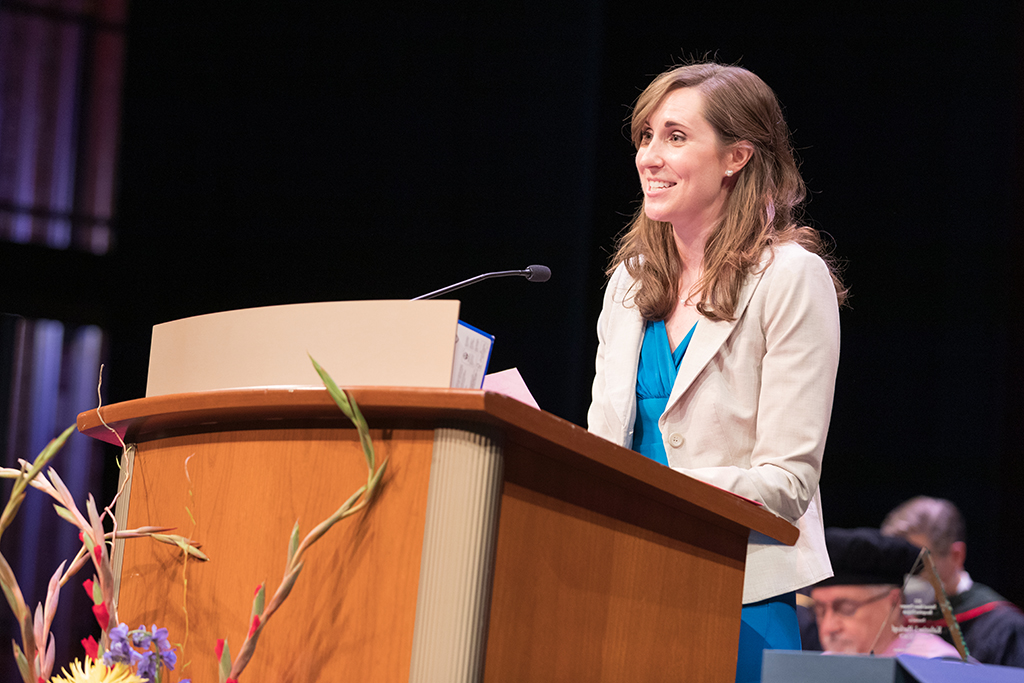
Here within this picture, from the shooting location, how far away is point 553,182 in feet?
13.4

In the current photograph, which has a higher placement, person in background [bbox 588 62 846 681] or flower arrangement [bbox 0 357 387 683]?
person in background [bbox 588 62 846 681]

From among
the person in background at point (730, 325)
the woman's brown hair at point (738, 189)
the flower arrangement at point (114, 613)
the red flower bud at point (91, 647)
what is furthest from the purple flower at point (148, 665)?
the woman's brown hair at point (738, 189)

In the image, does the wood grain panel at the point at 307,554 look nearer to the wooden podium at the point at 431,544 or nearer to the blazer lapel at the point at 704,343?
the wooden podium at the point at 431,544

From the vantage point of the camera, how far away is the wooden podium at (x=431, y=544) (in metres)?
0.95

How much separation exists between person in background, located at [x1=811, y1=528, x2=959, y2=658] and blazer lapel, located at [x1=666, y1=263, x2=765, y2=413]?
2.78m

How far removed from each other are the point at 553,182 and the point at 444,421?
3218 mm

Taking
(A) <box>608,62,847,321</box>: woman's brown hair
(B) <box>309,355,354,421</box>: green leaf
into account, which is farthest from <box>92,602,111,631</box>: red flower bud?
(A) <box>608,62,847,321</box>: woman's brown hair

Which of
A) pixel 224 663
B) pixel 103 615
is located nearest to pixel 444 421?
pixel 224 663

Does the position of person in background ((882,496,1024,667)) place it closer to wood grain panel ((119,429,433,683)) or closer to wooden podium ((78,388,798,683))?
wooden podium ((78,388,798,683))

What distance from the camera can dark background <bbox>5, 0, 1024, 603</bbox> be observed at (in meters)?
4.13

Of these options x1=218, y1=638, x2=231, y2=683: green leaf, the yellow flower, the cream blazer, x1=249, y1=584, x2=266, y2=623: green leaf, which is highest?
the cream blazer

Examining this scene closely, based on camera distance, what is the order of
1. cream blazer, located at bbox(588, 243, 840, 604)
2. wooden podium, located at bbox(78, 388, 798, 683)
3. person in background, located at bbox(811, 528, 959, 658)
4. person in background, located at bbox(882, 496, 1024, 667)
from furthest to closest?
person in background, located at bbox(811, 528, 959, 658), person in background, located at bbox(882, 496, 1024, 667), cream blazer, located at bbox(588, 243, 840, 604), wooden podium, located at bbox(78, 388, 798, 683)

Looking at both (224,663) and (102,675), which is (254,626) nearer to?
(224,663)

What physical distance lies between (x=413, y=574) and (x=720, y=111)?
121 cm
